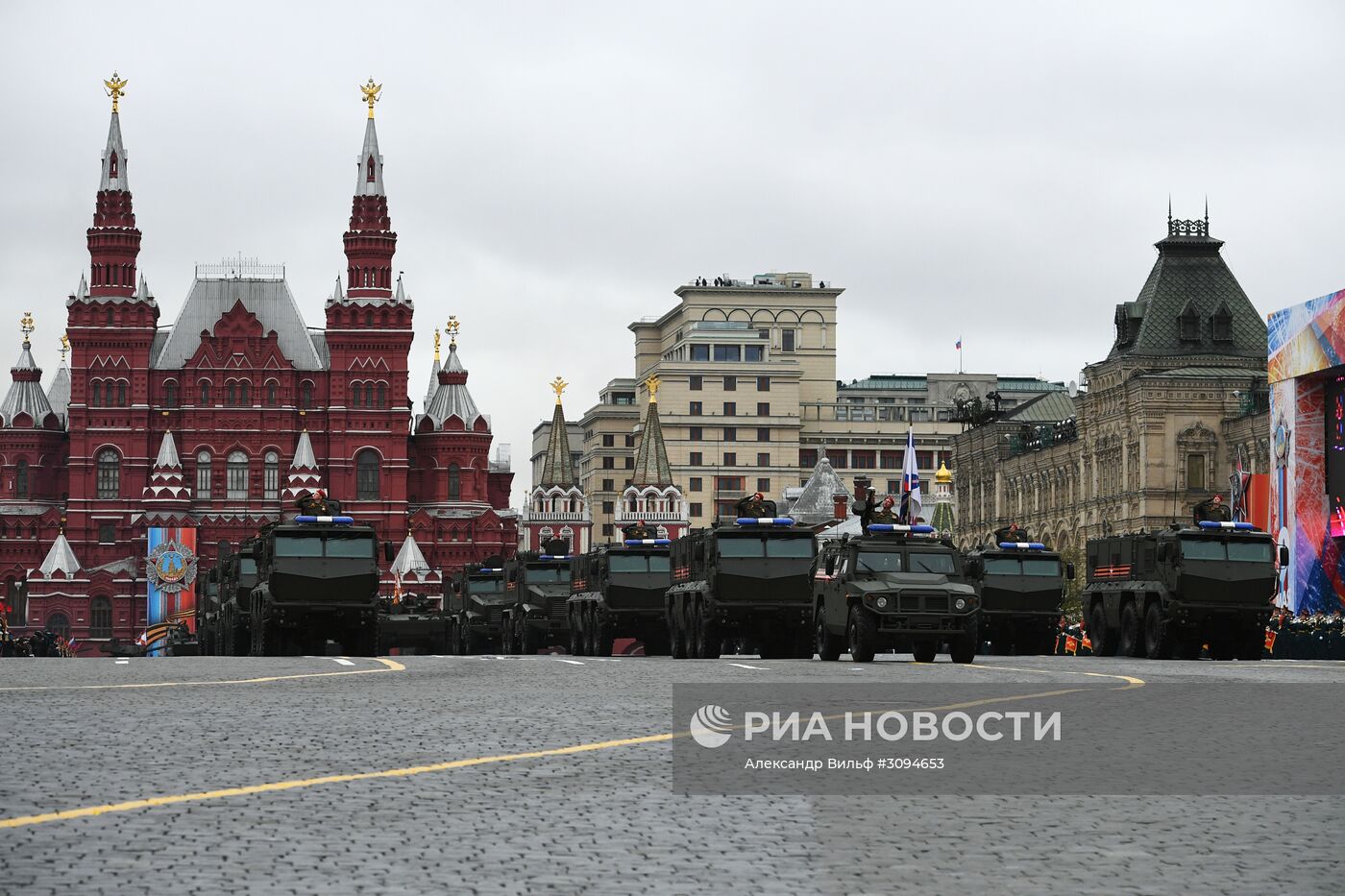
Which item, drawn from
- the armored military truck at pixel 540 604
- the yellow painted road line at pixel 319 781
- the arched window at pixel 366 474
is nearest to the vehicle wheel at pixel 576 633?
the armored military truck at pixel 540 604

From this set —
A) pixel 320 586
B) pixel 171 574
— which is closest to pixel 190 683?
pixel 320 586

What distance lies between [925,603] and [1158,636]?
36.0 ft

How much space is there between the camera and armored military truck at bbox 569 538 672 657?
49781mm

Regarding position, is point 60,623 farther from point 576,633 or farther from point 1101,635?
point 1101,635

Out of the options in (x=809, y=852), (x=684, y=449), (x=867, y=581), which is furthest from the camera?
(x=684, y=449)

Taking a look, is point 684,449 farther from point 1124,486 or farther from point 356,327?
point 1124,486

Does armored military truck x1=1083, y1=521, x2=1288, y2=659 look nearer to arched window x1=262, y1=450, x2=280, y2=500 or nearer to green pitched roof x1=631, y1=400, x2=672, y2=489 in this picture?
arched window x1=262, y1=450, x2=280, y2=500

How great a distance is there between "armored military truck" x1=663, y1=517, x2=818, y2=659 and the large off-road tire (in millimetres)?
7433

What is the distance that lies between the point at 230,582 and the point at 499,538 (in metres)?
77.8

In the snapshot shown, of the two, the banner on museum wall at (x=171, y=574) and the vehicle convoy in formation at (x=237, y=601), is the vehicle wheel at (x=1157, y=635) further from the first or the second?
the banner on museum wall at (x=171, y=574)

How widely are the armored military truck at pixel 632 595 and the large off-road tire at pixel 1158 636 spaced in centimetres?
1048

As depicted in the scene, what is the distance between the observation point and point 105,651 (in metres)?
130

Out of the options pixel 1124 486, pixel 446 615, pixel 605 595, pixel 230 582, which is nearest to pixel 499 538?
pixel 1124 486

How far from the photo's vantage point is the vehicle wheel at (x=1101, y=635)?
159ft
